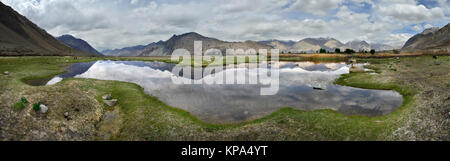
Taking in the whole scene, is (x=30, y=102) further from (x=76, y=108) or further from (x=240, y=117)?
(x=240, y=117)

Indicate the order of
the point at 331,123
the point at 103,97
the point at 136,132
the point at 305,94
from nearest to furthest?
the point at 136,132 → the point at 331,123 → the point at 103,97 → the point at 305,94

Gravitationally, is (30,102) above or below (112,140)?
above

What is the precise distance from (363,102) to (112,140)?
3544cm

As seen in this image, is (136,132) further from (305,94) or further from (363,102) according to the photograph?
(363,102)

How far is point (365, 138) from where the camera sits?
685 inches

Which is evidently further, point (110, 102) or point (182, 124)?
point (110, 102)

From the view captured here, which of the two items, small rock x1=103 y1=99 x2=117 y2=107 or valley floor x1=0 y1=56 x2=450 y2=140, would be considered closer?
valley floor x1=0 y1=56 x2=450 y2=140

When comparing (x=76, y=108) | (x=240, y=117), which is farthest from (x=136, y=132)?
(x=240, y=117)

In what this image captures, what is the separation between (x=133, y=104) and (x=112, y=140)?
35.2 ft

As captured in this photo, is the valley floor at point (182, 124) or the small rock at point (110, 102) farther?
the small rock at point (110, 102)

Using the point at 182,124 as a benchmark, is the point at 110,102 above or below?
above
